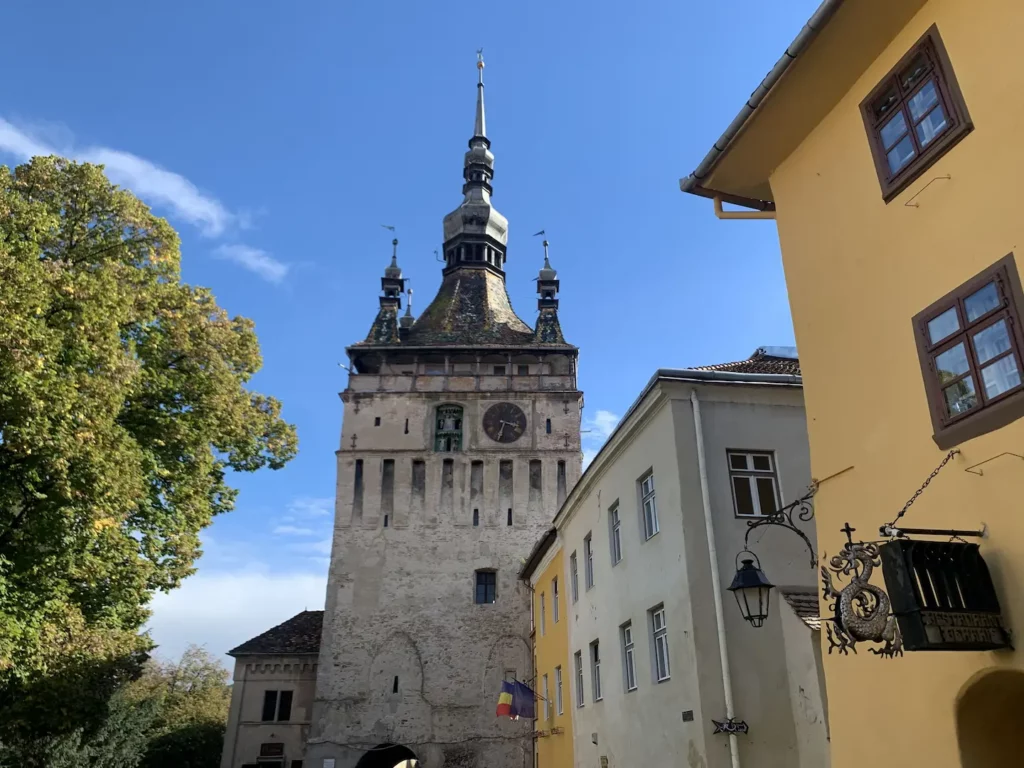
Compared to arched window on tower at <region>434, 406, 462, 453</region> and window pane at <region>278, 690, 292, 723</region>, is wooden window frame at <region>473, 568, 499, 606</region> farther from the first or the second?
window pane at <region>278, 690, 292, 723</region>

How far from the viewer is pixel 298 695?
31.9 metres

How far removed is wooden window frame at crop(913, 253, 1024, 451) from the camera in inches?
202

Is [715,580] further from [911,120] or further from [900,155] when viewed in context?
[911,120]

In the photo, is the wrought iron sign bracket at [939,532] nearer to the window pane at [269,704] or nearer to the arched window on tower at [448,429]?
the arched window on tower at [448,429]

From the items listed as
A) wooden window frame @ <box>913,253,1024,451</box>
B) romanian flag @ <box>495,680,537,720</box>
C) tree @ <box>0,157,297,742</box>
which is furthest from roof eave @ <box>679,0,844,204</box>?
romanian flag @ <box>495,680,537,720</box>

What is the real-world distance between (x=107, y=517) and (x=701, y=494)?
8.79 meters

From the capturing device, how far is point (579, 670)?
1802cm

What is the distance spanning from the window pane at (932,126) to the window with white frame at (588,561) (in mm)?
11632

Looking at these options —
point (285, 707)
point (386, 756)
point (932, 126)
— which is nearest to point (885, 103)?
point (932, 126)

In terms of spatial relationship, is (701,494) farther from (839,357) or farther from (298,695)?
(298,695)

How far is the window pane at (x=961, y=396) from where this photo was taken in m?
5.45

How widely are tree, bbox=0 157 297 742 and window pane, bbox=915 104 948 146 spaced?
34.9ft

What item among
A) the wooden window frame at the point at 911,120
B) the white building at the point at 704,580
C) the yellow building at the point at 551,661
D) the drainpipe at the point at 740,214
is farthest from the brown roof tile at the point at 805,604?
the yellow building at the point at 551,661

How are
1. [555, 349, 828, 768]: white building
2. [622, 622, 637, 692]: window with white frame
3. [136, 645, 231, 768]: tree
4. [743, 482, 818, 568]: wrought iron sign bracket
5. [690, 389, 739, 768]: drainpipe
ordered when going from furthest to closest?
[136, 645, 231, 768]: tree, [622, 622, 637, 692]: window with white frame, [555, 349, 828, 768]: white building, [690, 389, 739, 768]: drainpipe, [743, 482, 818, 568]: wrought iron sign bracket
